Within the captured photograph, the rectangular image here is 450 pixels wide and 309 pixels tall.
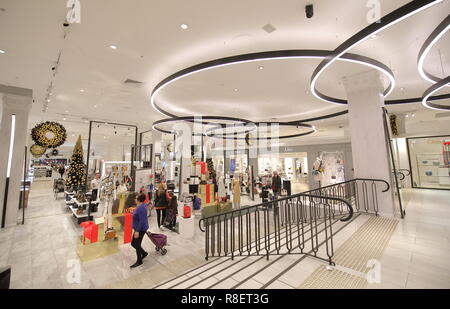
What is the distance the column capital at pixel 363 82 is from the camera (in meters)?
4.71

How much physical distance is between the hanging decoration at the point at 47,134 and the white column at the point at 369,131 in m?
8.52

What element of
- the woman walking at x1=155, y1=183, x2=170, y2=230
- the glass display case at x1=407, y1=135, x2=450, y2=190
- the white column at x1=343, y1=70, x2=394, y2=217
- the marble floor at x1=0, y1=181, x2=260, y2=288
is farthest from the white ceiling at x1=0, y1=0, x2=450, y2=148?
the glass display case at x1=407, y1=135, x2=450, y2=190

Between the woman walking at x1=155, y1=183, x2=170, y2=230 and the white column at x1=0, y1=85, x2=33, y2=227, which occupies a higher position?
the white column at x1=0, y1=85, x2=33, y2=227

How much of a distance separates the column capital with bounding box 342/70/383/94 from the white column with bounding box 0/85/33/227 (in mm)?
9478

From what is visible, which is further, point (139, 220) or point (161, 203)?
point (161, 203)

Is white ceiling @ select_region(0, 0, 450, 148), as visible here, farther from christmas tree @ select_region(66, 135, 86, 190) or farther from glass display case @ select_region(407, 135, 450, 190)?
glass display case @ select_region(407, 135, 450, 190)

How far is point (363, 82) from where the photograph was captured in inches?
193

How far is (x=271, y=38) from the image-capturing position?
3520 mm

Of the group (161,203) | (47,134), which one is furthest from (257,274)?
(47,134)

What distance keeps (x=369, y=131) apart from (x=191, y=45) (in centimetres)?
491

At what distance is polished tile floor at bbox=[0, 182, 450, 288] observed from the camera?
2.33 m

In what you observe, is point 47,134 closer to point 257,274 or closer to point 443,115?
point 257,274

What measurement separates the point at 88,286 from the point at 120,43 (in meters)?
4.36

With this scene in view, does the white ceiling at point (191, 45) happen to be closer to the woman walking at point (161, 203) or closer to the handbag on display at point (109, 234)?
the woman walking at point (161, 203)
